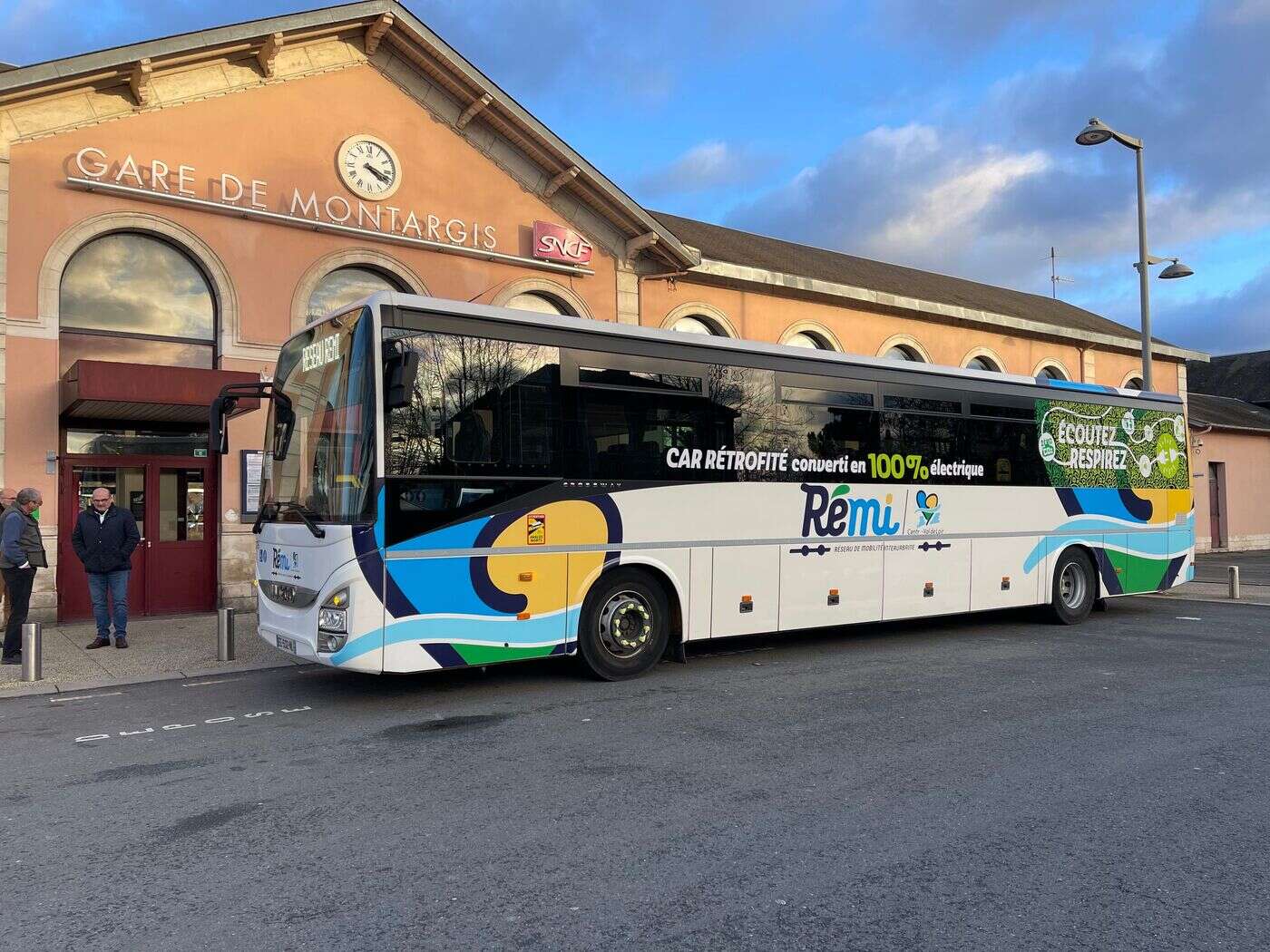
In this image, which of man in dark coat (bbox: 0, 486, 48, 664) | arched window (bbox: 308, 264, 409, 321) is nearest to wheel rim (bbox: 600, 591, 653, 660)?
man in dark coat (bbox: 0, 486, 48, 664)

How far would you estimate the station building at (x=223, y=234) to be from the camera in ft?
39.7

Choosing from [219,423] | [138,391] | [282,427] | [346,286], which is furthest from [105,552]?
[346,286]

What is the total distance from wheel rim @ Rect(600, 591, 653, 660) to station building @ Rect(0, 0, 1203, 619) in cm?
705

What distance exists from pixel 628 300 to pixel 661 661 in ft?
32.2

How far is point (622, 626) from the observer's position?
8.39 meters

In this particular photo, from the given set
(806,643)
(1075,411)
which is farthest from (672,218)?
(806,643)

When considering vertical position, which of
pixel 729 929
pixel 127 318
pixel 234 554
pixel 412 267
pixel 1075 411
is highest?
pixel 412 267

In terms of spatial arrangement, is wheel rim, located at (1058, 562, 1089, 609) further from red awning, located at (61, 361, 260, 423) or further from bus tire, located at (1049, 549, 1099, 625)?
red awning, located at (61, 361, 260, 423)

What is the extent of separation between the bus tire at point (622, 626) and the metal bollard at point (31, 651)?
519cm

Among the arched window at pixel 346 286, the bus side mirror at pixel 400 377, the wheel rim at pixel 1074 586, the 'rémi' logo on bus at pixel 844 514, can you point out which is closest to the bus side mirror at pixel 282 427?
the bus side mirror at pixel 400 377

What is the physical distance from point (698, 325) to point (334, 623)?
1328 cm

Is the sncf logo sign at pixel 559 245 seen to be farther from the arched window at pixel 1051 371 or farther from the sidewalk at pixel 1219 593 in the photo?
the arched window at pixel 1051 371

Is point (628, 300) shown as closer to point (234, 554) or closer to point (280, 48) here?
point (280, 48)

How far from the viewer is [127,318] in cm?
1298
